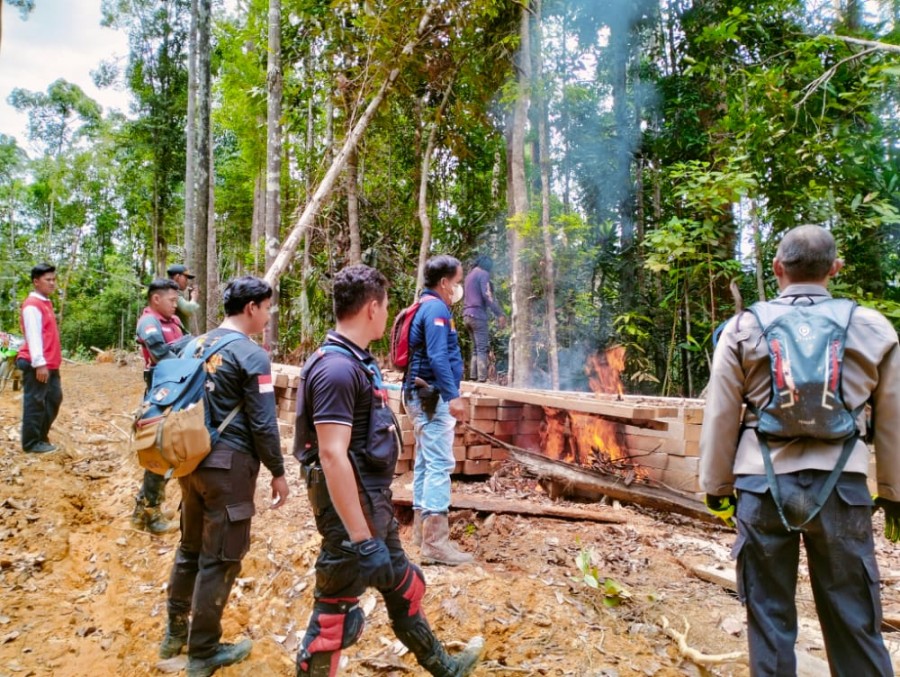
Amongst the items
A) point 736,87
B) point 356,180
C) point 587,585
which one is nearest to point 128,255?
point 356,180


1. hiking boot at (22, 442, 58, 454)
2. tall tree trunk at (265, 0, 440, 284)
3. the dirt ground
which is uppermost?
tall tree trunk at (265, 0, 440, 284)

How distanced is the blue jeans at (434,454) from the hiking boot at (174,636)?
1687 mm

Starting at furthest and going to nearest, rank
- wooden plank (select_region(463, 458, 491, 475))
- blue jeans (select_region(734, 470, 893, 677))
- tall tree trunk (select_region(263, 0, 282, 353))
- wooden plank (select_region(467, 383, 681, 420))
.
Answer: tall tree trunk (select_region(263, 0, 282, 353)) < wooden plank (select_region(463, 458, 491, 475)) < wooden plank (select_region(467, 383, 681, 420)) < blue jeans (select_region(734, 470, 893, 677))

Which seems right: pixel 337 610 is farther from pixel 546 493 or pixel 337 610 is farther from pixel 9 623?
pixel 546 493

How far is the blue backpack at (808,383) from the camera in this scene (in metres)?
2.25

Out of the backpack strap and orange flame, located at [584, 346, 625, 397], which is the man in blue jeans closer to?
the backpack strap

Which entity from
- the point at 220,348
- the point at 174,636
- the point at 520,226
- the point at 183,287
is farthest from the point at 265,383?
the point at 520,226

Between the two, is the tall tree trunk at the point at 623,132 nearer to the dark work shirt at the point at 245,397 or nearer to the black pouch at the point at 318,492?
the dark work shirt at the point at 245,397

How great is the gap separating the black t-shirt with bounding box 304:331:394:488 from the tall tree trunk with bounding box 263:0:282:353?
7267 millimetres

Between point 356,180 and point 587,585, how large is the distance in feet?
31.6

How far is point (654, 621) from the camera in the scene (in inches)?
136

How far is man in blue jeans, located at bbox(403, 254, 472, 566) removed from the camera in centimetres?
410

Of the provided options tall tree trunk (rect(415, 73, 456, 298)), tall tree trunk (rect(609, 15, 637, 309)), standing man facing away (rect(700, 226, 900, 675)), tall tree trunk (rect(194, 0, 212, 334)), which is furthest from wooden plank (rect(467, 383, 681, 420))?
tall tree trunk (rect(609, 15, 637, 309))

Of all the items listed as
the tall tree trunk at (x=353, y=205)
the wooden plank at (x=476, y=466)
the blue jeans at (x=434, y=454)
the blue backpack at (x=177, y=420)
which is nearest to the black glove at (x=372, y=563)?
the blue backpack at (x=177, y=420)
